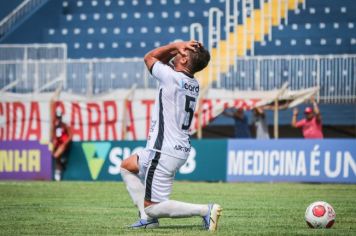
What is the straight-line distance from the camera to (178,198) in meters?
17.0

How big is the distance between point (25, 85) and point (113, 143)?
475 centimetres

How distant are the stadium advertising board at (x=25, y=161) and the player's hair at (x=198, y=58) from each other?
14623 millimetres

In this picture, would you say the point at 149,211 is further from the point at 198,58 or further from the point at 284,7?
the point at 284,7

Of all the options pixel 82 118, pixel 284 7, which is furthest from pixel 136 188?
pixel 284 7

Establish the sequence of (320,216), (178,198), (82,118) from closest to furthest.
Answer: (320,216) → (178,198) → (82,118)

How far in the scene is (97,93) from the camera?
27.5m

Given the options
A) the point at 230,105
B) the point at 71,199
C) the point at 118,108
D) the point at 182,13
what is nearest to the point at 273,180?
the point at 230,105

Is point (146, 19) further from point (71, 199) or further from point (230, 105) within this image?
point (71, 199)

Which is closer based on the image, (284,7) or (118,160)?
(118,160)

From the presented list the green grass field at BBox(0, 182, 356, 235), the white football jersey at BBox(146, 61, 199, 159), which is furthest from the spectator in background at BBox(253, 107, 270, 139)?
the white football jersey at BBox(146, 61, 199, 159)

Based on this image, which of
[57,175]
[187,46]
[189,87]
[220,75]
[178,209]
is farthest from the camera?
[220,75]

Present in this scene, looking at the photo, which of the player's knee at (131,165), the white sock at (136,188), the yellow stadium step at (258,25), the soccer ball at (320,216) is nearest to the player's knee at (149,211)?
the white sock at (136,188)

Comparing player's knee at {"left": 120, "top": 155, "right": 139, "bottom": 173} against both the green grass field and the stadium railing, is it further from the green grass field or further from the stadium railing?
the stadium railing

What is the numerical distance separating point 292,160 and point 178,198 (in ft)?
21.3
